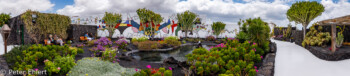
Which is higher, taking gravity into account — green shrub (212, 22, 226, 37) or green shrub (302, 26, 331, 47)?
green shrub (212, 22, 226, 37)

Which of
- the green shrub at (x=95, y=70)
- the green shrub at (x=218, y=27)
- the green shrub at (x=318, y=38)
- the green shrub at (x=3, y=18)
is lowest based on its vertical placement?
the green shrub at (x=95, y=70)

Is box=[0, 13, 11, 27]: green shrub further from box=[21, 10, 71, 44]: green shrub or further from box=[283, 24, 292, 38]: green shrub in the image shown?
box=[283, 24, 292, 38]: green shrub

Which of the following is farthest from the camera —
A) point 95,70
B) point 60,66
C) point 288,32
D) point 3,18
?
point 288,32

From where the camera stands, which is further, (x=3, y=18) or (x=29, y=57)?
(x=3, y=18)

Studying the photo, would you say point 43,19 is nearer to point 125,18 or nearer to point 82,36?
point 82,36

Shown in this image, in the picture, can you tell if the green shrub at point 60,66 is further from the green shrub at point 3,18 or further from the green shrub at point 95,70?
the green shrub at point 3,18

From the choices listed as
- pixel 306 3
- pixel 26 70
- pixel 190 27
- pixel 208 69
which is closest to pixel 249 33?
pixel 306 3

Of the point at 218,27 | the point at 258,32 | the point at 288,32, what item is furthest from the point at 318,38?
the point at 218,27

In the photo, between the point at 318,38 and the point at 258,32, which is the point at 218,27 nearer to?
the point at 258,32

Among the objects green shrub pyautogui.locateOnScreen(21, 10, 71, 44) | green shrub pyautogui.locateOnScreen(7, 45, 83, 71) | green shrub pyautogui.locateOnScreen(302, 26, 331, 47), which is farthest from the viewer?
green shrub pyautogui.locateOnScreen(21, 10, 71, 44)

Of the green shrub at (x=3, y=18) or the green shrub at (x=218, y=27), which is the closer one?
the green shrub at (x=3, y=18)

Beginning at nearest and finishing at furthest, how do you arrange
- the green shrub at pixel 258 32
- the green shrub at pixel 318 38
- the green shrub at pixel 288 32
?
the green shrub at pixel 318 38, the green shrub at pixel 258 32, the green shrub at pixel 288 32

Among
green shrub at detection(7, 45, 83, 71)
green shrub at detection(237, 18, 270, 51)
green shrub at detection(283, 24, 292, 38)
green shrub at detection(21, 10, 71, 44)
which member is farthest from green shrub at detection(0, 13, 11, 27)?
green shrub at detection(283, 24, 292, 38)

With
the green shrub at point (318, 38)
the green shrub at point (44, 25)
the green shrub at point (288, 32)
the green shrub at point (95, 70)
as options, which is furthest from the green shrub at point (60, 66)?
the green shrub at point (288, 32)
